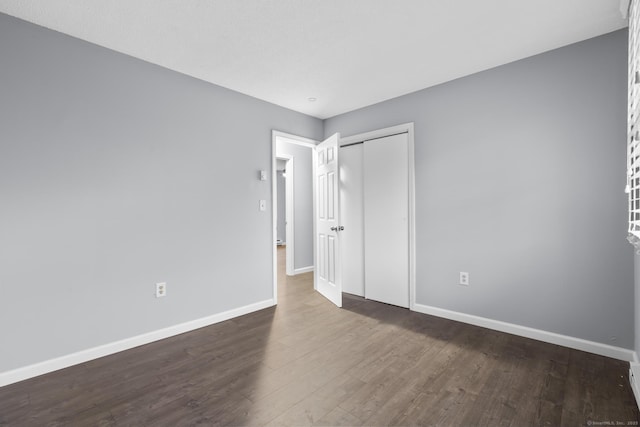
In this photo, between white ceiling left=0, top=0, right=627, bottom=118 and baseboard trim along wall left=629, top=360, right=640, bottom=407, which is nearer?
baseboard trim along wall left=629, top=360, right=640, bottom=407

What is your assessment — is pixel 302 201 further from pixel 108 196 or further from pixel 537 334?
pixel 537 334

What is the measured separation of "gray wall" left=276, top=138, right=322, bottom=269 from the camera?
5434 millimetres

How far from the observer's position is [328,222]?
12.8ft

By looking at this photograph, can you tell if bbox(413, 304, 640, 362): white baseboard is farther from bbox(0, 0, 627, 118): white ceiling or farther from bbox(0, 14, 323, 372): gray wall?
bbox(0, 0, 627, 118): white ceiling

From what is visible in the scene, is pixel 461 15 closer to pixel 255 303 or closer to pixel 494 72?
pixel 494 72

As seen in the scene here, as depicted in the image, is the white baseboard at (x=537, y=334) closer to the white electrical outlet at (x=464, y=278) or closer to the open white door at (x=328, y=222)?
the white electrical outlet at (x=464, y=278)

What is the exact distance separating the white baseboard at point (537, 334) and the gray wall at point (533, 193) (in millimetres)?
49

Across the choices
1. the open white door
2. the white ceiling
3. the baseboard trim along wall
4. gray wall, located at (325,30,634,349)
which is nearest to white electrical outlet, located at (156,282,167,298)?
the open white door

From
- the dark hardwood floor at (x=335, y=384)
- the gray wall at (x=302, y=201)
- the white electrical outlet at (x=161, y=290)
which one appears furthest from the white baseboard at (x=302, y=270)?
the white electrical outlet at (x=161, y=290)

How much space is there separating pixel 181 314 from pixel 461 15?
3382 mm

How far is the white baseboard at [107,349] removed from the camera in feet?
6.75

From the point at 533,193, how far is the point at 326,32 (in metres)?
2.19

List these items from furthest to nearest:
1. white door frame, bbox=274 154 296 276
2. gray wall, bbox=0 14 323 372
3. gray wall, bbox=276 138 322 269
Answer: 1. gray wall, bbox=276 138 322 269
2. white door frame, bbox=274 154 296 276
3. gray wall, bbox=0 14 323 372

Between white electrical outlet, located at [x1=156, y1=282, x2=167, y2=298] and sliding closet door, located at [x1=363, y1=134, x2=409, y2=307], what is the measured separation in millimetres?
2310
